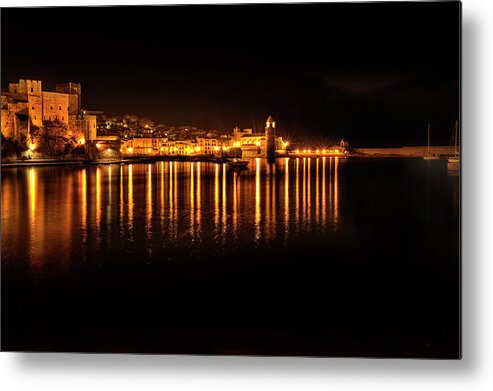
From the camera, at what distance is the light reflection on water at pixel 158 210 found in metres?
4.20

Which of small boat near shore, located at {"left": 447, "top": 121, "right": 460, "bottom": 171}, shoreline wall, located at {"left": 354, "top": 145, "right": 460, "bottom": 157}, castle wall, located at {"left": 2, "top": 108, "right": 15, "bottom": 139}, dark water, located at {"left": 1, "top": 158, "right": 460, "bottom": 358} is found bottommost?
dark water, located at {"left": 1, "top": 158, "right": 460, "bottom": 358}

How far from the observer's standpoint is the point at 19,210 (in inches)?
165

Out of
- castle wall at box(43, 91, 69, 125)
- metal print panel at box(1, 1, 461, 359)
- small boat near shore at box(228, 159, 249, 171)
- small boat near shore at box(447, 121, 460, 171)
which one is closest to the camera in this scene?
small boat near shore at box(447, 121, 460, 171)

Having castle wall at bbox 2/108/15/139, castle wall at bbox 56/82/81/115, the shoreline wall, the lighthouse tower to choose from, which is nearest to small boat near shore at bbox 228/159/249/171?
the lighthouse tower

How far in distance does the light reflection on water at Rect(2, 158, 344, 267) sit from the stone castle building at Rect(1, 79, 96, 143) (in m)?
0.31

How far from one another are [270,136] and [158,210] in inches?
39.5

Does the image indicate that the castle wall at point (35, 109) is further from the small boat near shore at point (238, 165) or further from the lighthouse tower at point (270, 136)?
the lighthouse tower at point (270, 136)

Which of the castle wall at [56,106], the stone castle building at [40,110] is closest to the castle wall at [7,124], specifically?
the stone castle building at [40,110]

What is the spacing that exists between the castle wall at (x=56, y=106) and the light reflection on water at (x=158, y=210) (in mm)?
389

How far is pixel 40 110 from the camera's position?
170 inches

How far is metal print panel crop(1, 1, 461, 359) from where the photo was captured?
3.98m

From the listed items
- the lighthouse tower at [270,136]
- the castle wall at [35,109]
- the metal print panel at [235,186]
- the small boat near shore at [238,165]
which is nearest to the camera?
the metal print panel at [235,186]

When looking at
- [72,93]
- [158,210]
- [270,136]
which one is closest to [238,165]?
[270,136]

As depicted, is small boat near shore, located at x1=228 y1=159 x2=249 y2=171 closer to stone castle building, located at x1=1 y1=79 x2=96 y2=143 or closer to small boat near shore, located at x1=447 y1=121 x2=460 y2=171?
stone castle building, located at x1=1 y1=79 x2=96 y2=143
